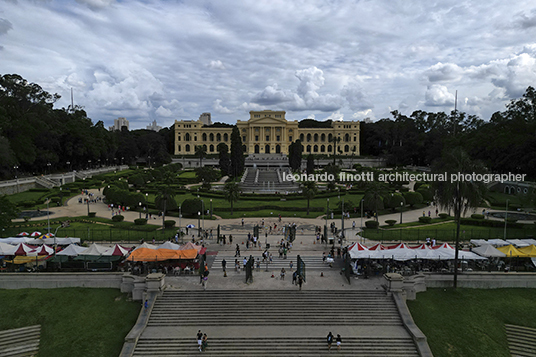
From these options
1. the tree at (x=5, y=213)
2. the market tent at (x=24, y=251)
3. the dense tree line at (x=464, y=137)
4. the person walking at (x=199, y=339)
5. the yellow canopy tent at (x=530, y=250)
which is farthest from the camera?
the dense tree line at (x=464, y=137)

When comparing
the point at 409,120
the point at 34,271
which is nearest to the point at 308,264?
the point at 34,271

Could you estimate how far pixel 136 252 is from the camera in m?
24.2

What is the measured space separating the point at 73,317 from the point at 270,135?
379 feet

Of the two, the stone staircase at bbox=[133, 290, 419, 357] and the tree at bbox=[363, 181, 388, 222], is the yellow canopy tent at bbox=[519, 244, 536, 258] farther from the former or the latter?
the tree at bbox=[363, 181, 388, 222]

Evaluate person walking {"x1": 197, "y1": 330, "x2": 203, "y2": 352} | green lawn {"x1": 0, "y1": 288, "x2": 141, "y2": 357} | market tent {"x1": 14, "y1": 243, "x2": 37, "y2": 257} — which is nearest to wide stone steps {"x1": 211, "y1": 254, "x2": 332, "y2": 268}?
green lawn {"x1": 0, "y1": 288, "x2": 141, "y2": 357}

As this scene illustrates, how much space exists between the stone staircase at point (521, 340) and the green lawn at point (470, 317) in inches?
12.7

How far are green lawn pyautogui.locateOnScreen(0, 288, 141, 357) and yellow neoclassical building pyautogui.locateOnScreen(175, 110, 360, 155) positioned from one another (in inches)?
4343

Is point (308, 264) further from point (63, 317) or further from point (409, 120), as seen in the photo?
point (409, 120)

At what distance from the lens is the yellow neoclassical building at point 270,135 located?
13238 centimetres

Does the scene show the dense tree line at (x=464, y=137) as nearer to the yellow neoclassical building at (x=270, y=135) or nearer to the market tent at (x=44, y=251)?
the yellow neoclassical building at (x=270, y=135)

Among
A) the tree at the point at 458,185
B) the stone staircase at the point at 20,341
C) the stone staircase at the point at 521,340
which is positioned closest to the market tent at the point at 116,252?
the stone staircase at the point at 20,341

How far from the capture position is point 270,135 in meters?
133

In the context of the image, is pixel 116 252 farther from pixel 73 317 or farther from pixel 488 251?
pixel 488 251

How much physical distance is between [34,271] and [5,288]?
70.8 inches
